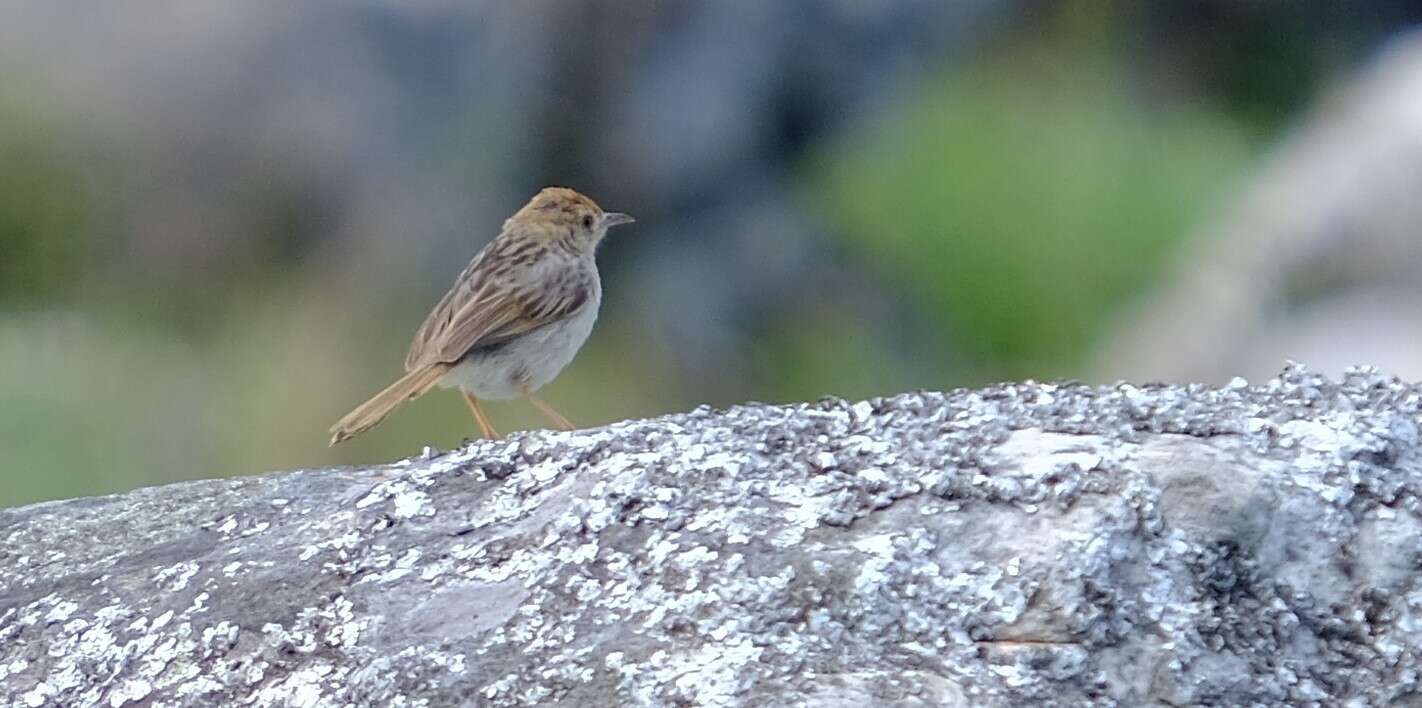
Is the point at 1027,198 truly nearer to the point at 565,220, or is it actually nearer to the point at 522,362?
the point at 565,220

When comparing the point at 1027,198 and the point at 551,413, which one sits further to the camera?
the point at 1027,198

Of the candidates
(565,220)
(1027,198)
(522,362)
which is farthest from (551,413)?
(1027,198)

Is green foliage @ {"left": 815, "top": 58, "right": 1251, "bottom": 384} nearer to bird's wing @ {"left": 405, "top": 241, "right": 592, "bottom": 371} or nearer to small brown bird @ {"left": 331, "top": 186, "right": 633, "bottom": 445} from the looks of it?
small brown bird @ {"left": 331, "top": 186, "right": 633, "bottom": 445}

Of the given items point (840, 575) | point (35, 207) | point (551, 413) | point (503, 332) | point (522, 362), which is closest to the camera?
point (840, 575)

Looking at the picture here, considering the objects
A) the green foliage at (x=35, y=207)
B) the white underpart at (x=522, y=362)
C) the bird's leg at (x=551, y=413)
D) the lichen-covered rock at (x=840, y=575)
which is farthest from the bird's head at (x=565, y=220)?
the green foliage at (x=35, y=207)

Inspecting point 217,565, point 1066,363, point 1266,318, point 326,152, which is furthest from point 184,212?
point 217,565

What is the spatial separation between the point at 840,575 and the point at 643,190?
8.42 metres

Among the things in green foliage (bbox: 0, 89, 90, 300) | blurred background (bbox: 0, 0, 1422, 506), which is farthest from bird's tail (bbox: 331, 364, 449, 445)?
green foliage (bbox: 0, 89, 90, 300)

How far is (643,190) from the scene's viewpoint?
11.2m

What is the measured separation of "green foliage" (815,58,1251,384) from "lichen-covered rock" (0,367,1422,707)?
7304 mm

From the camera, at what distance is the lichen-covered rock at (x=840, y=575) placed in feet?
9.03

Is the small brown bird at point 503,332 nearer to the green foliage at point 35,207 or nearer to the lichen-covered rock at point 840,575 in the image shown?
the lichen-covered rock at point 840,575

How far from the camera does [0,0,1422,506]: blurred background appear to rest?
1057 centimetres

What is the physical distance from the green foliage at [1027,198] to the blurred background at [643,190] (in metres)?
0.02
